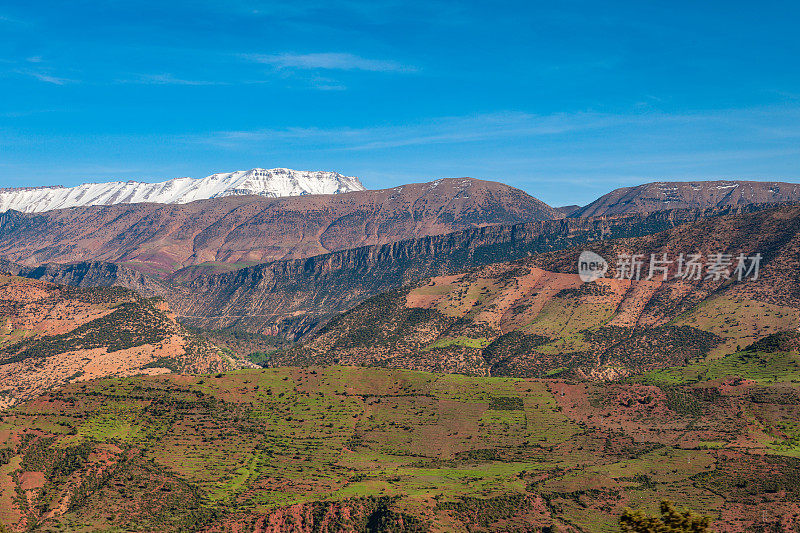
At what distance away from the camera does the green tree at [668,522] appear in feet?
248

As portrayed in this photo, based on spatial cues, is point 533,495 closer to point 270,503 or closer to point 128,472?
point 270,503

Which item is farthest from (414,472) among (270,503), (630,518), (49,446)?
(630,518)

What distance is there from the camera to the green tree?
75562 millimetres

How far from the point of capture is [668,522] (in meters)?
77.0

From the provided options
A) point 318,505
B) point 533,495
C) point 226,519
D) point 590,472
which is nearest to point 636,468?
point 590,472

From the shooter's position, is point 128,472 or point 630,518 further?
point 128,472

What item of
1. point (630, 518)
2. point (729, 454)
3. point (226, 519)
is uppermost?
point (630, 518)

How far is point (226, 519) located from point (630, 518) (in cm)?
Answer: 11638

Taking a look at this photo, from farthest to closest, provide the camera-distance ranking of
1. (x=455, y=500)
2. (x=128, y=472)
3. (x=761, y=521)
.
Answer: (x=128, y=472) → (x=455, y=500) → (x=761, y=521)

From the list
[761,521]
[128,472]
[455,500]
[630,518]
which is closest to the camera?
[630,518]

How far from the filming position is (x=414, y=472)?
656ft

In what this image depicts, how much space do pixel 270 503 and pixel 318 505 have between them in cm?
1329

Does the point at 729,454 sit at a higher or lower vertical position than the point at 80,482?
higher

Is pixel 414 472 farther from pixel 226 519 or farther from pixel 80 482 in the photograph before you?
pixel 80 482
